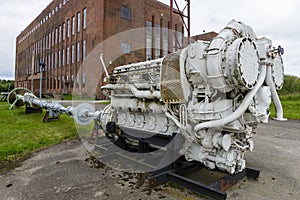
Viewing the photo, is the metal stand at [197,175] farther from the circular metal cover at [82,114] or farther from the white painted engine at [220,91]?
the circular metal cover at [82,114]

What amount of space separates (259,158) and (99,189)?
3554 millimetres

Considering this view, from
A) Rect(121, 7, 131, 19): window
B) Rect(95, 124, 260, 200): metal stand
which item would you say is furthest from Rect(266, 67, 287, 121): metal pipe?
Rect(121, 7, 131, 19): window

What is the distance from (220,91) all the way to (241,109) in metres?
0.37

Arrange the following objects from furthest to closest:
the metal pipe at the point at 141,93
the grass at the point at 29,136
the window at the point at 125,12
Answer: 1. the window at the point at 125,12
2. the grass at the point at 29,136
3. the metal pipe at the point at 141,93

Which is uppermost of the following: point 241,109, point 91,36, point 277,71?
point 91,36

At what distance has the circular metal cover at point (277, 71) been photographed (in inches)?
118

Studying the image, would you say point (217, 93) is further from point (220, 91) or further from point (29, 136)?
point (29, 136)

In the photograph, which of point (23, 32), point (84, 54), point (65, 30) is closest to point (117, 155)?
point (84, 54)

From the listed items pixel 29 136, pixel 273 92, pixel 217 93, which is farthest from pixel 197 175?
pixel 29 136

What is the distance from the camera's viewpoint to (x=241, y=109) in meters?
2.63

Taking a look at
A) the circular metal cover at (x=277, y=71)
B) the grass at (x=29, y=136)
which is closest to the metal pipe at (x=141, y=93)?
the circular metal cover at (x=277, y=71)

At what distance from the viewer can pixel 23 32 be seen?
175ft

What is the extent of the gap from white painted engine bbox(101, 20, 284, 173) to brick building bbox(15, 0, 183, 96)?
7.04 meters

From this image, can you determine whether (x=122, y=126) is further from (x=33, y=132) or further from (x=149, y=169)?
(x=33, y=132)
